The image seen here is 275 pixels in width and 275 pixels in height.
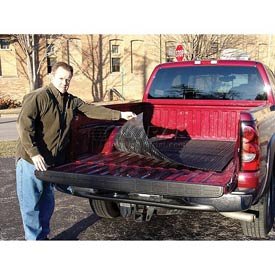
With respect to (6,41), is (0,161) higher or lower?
lower

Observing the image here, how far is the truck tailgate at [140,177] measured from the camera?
2.89 metres

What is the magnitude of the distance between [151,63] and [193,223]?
21.7 meters

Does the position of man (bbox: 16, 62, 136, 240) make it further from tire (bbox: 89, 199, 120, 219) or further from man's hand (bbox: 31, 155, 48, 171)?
tire (bbox: 89, 199, 120, 219)

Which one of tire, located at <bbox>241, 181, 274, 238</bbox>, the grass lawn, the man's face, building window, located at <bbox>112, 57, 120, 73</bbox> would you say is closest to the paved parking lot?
tire, located at <bbox>241, 181, 274, 238</bbox>

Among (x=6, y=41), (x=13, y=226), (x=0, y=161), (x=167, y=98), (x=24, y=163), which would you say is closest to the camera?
(x=24, y=163)

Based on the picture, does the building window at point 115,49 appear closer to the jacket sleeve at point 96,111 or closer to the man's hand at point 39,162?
the jacket sleeve at point 96,111

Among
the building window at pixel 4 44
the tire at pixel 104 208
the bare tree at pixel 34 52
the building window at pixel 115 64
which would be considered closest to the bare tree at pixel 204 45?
the building window at pixel 115 64

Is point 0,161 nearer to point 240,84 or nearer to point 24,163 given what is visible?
point 24,163

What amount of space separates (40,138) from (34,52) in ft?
66.0

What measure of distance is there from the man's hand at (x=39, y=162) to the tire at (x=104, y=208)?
114cm

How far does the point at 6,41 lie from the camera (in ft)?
74.1

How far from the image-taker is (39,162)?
10.8ft

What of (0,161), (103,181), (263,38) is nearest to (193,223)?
(103,181)

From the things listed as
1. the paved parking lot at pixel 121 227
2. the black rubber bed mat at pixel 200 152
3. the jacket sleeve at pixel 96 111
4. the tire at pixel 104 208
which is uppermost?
the jacket sleeve at pixel 96 111
